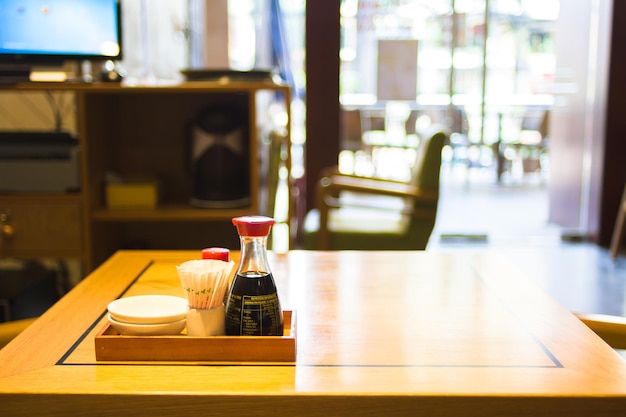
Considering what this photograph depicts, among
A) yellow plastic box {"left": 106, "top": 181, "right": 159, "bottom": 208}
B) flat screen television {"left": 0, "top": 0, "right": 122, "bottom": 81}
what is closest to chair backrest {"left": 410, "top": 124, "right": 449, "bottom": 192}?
yellow plastic box {"left": 106, "top": 181, "right": 159, "bottom": 208}

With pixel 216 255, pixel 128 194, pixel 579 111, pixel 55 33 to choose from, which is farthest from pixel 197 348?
pixel 579 111

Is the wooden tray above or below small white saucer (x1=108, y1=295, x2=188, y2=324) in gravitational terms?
below

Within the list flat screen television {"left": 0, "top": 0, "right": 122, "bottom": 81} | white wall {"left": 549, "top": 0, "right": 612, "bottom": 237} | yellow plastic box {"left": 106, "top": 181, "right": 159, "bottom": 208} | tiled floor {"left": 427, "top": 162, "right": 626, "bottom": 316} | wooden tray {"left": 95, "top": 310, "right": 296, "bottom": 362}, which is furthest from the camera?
white wall {"left": 549, "top": 0, "right": 612, "bottom": 237}

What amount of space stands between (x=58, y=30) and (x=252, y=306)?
5.70 feet

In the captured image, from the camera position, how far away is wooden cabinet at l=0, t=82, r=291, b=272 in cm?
234

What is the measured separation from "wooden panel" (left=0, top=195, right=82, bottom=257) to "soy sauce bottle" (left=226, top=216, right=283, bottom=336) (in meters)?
1.53

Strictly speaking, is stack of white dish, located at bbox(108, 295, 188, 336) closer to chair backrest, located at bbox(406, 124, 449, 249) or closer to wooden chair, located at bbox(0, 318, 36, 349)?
wooden chair, located at bbox(0, 318, 36, 349)

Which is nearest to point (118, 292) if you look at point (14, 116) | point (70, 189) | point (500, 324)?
point (500, 324)

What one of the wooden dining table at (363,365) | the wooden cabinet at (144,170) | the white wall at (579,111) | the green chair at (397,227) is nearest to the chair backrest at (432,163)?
the green chair at (397,227)

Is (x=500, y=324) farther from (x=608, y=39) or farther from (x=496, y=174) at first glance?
(x=496, y=174)

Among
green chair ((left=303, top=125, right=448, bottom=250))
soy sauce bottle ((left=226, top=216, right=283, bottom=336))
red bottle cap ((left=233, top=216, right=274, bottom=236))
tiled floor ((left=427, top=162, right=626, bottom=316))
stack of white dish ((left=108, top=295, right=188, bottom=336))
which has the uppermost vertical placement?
red bottle cap ((left=233, top=216, right=274, bottom=236))

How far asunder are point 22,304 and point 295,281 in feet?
4.22

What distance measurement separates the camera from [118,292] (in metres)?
1.36

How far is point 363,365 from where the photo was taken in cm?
97
